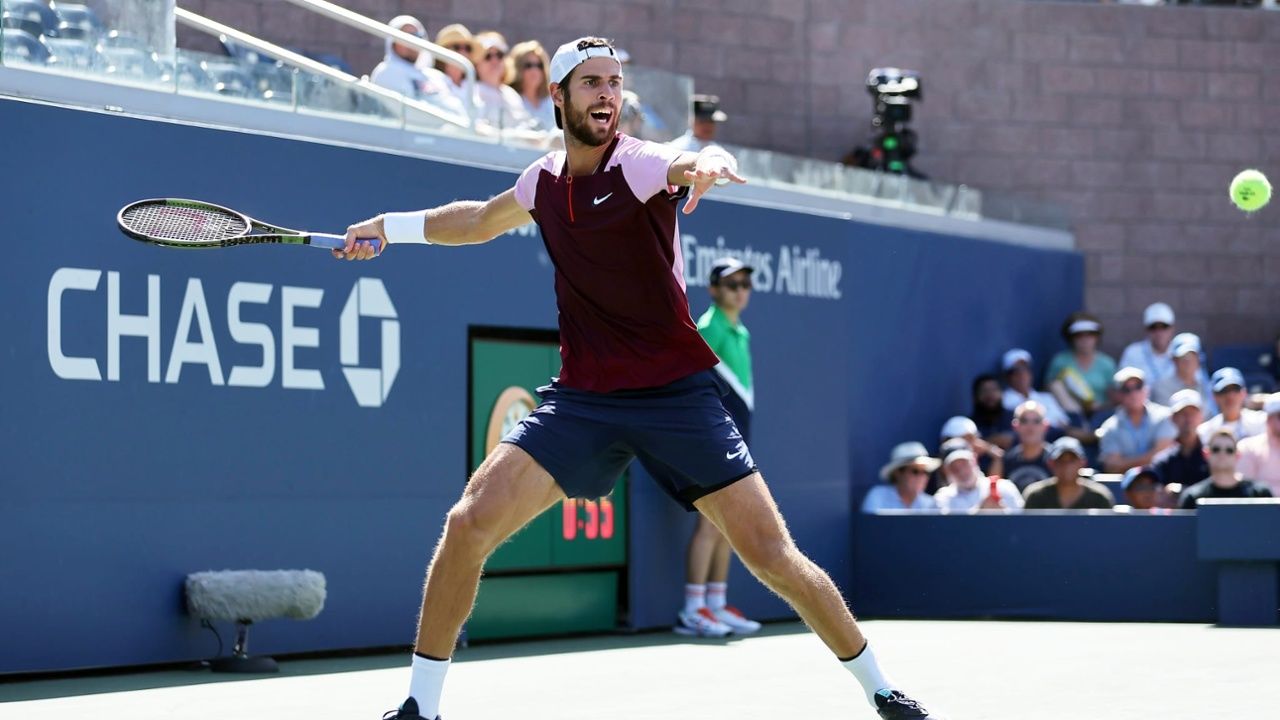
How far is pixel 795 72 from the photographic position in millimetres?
17250

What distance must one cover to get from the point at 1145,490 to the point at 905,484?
1574 mm

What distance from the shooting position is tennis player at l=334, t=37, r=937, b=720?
18.0 ft

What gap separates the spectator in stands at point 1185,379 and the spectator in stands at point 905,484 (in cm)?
252

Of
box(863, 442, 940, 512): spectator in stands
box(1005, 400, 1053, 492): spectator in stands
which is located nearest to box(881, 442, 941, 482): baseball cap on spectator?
box(863, 442, 940, 512): spectator in stands

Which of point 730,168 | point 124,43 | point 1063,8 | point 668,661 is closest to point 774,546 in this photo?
point 730,168

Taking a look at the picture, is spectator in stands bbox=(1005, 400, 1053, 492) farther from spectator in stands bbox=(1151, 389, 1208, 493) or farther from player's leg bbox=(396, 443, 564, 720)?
player's leg bbox=(396, 443, 564, 720)

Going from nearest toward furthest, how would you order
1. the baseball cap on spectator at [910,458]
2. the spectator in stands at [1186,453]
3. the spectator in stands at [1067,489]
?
1. the spectator in stands at [1067,489]
2. the spectator in stands at [1186,453]
3. the baseball cap on spectator at [910,458]

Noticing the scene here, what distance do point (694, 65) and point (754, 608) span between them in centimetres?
641

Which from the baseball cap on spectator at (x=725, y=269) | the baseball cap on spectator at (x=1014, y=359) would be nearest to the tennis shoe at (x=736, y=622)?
the baseball cap on spectator at (x=725, y=269)

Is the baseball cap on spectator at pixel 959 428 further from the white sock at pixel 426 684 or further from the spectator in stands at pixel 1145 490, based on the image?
the white sock at pixel 426 684

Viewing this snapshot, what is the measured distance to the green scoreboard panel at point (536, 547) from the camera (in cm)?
1020

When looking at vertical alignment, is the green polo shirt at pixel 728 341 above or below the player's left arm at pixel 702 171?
below

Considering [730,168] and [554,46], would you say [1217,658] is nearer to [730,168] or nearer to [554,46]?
[730,168]

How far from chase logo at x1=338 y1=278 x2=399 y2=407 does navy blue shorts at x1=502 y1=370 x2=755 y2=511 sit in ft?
13.0
